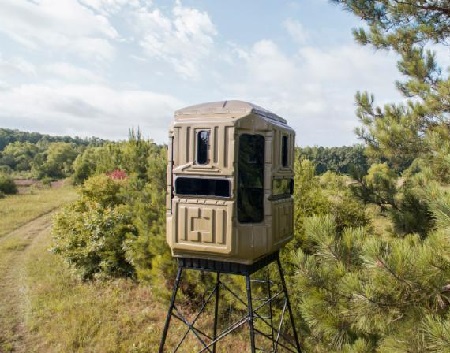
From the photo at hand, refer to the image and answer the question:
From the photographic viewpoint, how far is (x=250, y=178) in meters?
4.49

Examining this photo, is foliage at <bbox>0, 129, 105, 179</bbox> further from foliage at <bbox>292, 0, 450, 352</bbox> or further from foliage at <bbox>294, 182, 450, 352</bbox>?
foliage at <bbox>294, 182, 450, 352</bbox>

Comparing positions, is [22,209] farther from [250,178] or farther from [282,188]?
[250,178]

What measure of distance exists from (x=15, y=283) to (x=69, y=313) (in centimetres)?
344

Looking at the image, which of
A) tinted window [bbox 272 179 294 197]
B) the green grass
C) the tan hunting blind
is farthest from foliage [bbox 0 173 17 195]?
tinted window [bbox 272 179 294 197]

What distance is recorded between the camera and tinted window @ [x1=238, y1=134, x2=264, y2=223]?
4.36m

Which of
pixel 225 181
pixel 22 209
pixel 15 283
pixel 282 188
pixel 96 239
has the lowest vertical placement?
pixel 15 283

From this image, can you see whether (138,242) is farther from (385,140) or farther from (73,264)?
(385,140)

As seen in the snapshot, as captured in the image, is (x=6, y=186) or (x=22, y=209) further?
(x=6, y=186)

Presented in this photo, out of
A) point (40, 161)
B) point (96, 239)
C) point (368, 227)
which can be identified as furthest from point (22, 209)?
point (40, 161)

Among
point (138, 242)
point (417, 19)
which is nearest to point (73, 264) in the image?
point (138, 242)

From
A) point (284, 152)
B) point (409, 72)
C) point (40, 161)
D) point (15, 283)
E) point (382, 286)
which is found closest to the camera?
point (382, 286)

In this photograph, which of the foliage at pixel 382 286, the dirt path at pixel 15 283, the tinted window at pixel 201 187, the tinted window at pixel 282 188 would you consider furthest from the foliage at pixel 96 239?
the foliage at pixel 382 286

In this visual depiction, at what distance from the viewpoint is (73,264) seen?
1230 centimetres

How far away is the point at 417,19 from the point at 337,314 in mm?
5728
